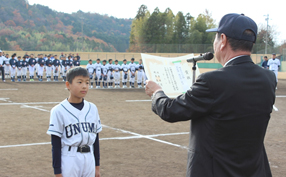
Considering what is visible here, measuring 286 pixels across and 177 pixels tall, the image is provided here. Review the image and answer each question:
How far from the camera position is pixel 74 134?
316 cm

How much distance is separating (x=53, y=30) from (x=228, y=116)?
10789cm

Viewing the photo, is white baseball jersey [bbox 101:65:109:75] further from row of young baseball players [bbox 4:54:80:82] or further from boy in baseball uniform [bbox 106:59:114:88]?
row of young baseball players [bbox 4:54:80:82]

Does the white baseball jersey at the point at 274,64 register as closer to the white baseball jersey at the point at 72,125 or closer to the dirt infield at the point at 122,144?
the dirt infield at the point at 122,144

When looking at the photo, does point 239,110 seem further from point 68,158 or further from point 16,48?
point 16,48

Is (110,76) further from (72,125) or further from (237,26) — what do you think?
(237,26)

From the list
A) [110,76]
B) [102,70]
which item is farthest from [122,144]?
[102,70]

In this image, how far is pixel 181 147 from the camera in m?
7.32

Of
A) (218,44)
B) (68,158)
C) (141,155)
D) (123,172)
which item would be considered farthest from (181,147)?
(218,44)

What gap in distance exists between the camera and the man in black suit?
1.93 meters

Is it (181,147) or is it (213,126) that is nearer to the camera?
(213,126)

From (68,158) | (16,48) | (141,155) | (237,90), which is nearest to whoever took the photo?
(237,90)

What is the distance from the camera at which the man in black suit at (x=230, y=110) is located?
76.1 inches

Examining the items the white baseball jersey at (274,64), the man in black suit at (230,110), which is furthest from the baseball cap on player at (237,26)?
the white baseball jersey at (274,64)

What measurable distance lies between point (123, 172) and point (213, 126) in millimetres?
3948
